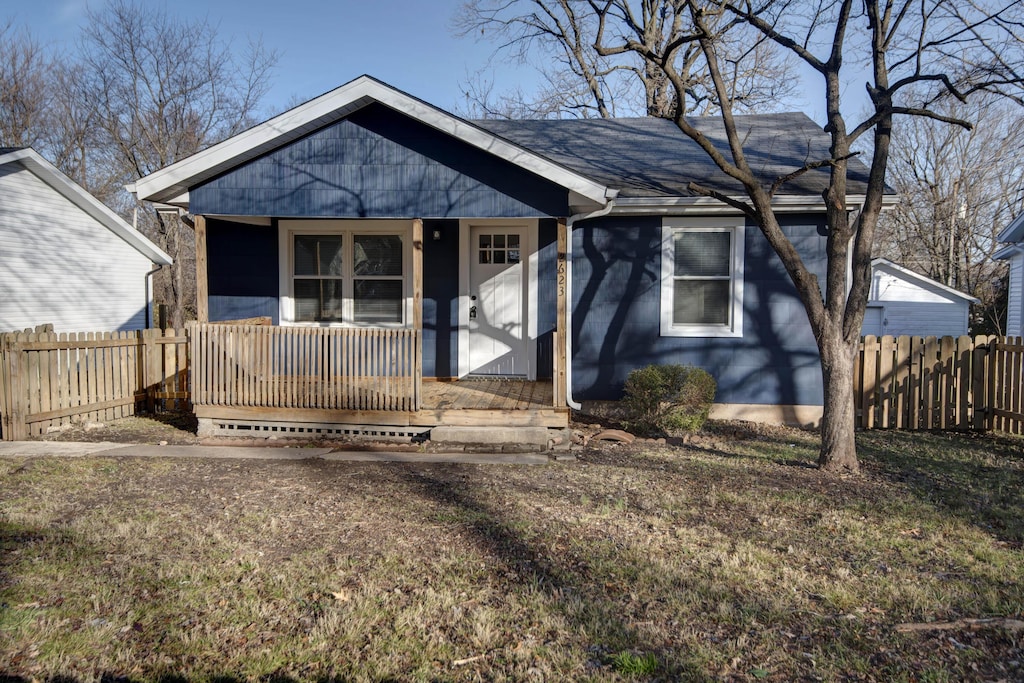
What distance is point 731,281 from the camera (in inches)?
360

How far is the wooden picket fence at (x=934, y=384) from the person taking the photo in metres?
8.75

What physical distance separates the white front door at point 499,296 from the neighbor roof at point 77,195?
9.30m

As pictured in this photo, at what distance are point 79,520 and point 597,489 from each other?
13.4 ft

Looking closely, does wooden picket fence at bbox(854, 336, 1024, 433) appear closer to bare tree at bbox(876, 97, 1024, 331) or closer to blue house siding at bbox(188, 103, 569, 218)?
blue house siding at bbox(188, 103, 569, 218)

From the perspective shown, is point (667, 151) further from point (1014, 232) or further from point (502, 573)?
point (1014, 232)

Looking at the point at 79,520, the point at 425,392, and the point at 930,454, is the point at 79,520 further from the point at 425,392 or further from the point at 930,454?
the point at 930,454

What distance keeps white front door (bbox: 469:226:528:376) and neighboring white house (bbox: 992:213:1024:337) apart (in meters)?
10.3

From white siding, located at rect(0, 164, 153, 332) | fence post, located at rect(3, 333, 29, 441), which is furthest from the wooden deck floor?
white siding, located at rect(0, 164, 153, 332)

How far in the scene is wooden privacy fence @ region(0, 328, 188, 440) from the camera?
784 cm

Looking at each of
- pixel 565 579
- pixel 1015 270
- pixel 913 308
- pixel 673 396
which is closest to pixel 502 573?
pixel 565 579

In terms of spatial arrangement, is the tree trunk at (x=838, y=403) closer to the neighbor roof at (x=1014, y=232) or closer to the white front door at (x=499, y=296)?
the white front door at (x=499, y=296)

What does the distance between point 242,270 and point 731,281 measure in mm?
7071

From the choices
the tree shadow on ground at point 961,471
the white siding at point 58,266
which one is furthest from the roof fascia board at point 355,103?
the white siding at point 58,266

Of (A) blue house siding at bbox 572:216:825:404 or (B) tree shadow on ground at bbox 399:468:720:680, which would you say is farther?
(A) blue house siding at bbox 572:216:825:404
